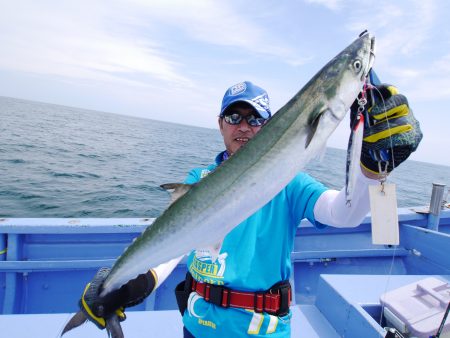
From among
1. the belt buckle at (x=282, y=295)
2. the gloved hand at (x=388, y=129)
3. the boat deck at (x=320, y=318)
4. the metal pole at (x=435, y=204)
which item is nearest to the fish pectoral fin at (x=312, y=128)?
the gloved hand at (x=388, y=129)

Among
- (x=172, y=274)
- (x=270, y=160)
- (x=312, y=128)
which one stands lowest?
(x=172, y=274)

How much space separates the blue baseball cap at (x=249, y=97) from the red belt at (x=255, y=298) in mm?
1475

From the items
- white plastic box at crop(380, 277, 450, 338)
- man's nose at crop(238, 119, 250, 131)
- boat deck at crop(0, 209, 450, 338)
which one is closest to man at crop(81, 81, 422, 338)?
man's nose at crop(238, 119, 250, 131)

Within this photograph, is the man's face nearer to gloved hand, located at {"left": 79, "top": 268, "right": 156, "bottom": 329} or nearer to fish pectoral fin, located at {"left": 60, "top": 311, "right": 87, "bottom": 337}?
gloved hand, located at {"left": 79, "top": 268, "right": 156, "bottom": 329}

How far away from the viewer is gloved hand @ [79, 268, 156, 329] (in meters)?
2.36

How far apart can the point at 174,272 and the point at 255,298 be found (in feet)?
9.09

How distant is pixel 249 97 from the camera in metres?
2.75

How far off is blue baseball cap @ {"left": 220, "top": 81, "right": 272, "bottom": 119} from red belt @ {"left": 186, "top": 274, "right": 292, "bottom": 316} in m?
1.47

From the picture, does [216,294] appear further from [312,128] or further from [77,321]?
[312,128]

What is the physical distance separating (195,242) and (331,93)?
1.20 meters

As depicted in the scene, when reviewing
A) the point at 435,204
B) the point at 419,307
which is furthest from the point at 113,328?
the point at 435,204

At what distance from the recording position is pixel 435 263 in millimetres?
4645

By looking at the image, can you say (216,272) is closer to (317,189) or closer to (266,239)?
(266,239)

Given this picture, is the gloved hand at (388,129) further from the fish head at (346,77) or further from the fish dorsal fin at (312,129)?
the fish dorsal fin at (312,129)
